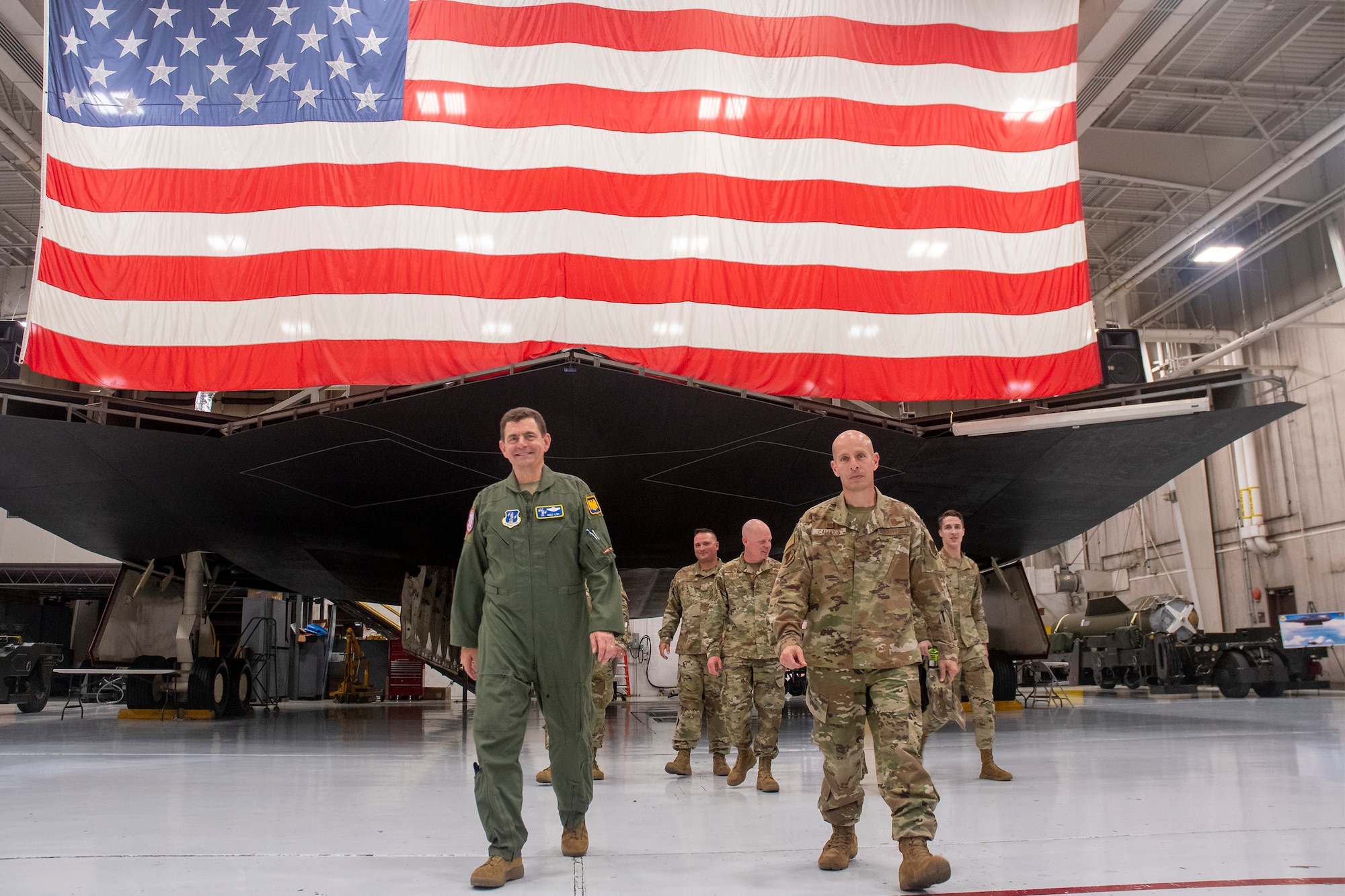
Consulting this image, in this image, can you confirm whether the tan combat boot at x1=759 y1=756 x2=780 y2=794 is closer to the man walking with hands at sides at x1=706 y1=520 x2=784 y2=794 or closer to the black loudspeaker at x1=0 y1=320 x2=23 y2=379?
the man walking with hands at sides at x1=706 y1=520 x2=784 y2=794

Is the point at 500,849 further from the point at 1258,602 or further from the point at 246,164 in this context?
the point at 1258,602

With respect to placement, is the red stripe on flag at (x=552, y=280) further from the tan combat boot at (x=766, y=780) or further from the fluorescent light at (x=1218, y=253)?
the fluorescent light at (x=1218, y=253)

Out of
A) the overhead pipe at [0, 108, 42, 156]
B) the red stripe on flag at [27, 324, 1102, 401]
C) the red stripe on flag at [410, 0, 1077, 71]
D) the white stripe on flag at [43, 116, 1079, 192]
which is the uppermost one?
the overhead pipe at [0, 108, 42, 156]

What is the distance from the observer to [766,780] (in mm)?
5781

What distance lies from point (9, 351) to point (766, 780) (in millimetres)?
9768

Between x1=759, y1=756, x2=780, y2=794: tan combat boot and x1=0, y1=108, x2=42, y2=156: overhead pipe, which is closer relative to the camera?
x1=759, y1=756, x2=780, y2=794: tan combat boot

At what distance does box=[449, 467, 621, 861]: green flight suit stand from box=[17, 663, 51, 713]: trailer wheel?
16887 mm

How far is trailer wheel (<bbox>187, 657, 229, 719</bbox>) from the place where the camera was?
15.0 m

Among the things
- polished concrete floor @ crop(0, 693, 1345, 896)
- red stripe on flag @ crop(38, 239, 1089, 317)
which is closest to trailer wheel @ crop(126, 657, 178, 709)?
polished concrete floor @ crop(0, 693, 1345, 896)

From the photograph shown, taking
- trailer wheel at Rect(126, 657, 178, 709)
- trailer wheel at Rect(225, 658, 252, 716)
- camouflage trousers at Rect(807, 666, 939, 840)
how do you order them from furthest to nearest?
trailer wheel at Rect(126, 657, 178, 709) < trailer wheel at Rect(225, 658, 252, 716) < camouflage trousers at Rect(807, 666, 939, 840)

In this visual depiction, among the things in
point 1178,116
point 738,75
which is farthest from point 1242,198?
point 738,75

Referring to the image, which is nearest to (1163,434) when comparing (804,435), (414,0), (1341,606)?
(804,435)

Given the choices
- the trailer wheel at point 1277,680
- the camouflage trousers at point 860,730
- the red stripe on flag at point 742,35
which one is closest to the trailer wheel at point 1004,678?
the trailer wheel at point 1277,680

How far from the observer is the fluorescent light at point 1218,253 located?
21.5 meters
